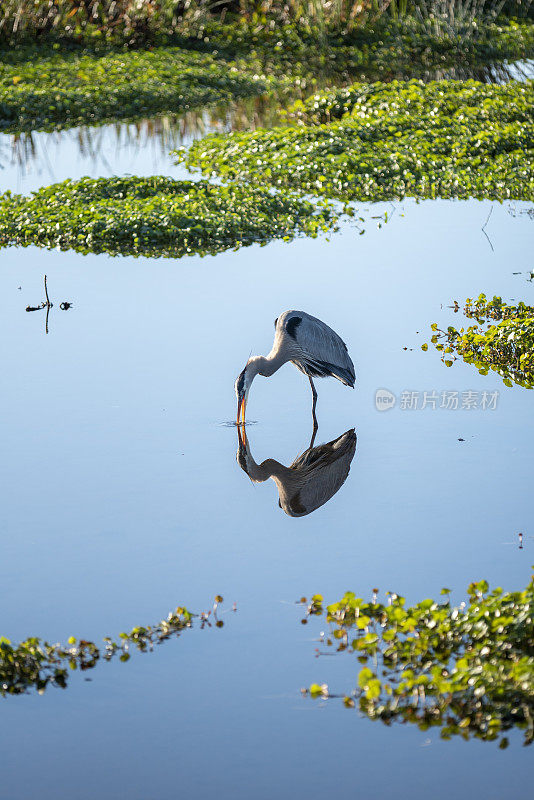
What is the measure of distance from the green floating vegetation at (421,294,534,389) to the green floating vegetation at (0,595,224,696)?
4322 mm

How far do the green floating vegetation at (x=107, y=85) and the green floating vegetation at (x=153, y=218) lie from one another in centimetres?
581

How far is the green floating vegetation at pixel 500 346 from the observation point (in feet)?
29.9

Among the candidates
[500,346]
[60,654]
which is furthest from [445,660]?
[500,346]

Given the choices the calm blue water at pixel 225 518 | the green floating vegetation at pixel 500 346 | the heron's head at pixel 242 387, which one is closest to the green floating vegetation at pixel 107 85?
the calm blue water at pixel 225 518

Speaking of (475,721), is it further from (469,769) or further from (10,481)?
(10,481)

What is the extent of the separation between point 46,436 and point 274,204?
19.8 ft

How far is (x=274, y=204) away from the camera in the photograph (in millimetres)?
13266

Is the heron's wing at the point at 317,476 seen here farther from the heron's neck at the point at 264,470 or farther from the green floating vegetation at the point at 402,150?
the green floating vegetation at the point at 402,150

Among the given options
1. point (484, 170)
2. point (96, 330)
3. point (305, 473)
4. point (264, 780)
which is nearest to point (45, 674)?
point (264, 780)

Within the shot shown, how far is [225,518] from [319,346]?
6.11ft

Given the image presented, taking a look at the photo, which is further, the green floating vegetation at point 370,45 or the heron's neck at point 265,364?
the green floating vegetation at point 370,45

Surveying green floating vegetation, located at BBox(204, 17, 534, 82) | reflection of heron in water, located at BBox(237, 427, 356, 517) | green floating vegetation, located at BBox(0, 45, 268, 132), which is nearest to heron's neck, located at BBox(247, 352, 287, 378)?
reflection of heron in water, located at BBox(237, 427, 356, 517)

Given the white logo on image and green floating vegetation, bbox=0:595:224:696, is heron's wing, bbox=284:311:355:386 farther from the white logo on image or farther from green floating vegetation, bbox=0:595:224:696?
green floating vegetation, bbox=0:595:224:696

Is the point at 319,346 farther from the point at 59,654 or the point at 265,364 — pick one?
the point at 59,654
